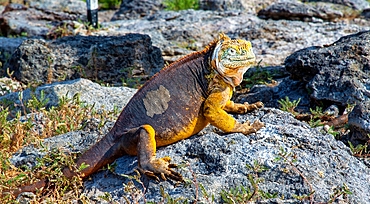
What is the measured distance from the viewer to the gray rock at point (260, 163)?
4062 millimetres

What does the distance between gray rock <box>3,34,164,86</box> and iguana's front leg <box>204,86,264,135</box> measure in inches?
141

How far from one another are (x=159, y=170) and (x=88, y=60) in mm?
4625

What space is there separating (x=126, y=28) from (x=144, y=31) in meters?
0.64

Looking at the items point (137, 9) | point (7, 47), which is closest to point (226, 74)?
point (7, 47)

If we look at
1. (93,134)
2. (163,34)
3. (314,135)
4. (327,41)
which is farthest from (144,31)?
(314,135)

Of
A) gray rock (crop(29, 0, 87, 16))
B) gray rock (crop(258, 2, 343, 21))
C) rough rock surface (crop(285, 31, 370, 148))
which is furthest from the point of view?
gray rock (crop(29, 0, 87, 16))

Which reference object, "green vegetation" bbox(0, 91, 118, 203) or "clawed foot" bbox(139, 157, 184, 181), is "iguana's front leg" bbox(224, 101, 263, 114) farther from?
"green vegetation" bbox(0, 91, 118, 203)

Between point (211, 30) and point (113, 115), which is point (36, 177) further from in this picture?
point (211, 30)

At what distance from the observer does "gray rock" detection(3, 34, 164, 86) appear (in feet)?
26.4

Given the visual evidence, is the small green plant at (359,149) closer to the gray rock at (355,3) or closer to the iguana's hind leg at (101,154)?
the iguana's hind leg at (101,154)

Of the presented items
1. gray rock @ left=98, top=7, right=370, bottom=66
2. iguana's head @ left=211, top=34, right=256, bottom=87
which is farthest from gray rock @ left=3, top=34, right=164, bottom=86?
iguana's head @ left=211, top=34, right=256, bottom=87

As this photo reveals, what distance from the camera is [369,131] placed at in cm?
541

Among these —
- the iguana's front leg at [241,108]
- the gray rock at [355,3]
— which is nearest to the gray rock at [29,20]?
the gray rock at [355,3]

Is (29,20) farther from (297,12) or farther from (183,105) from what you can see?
(183,105)
